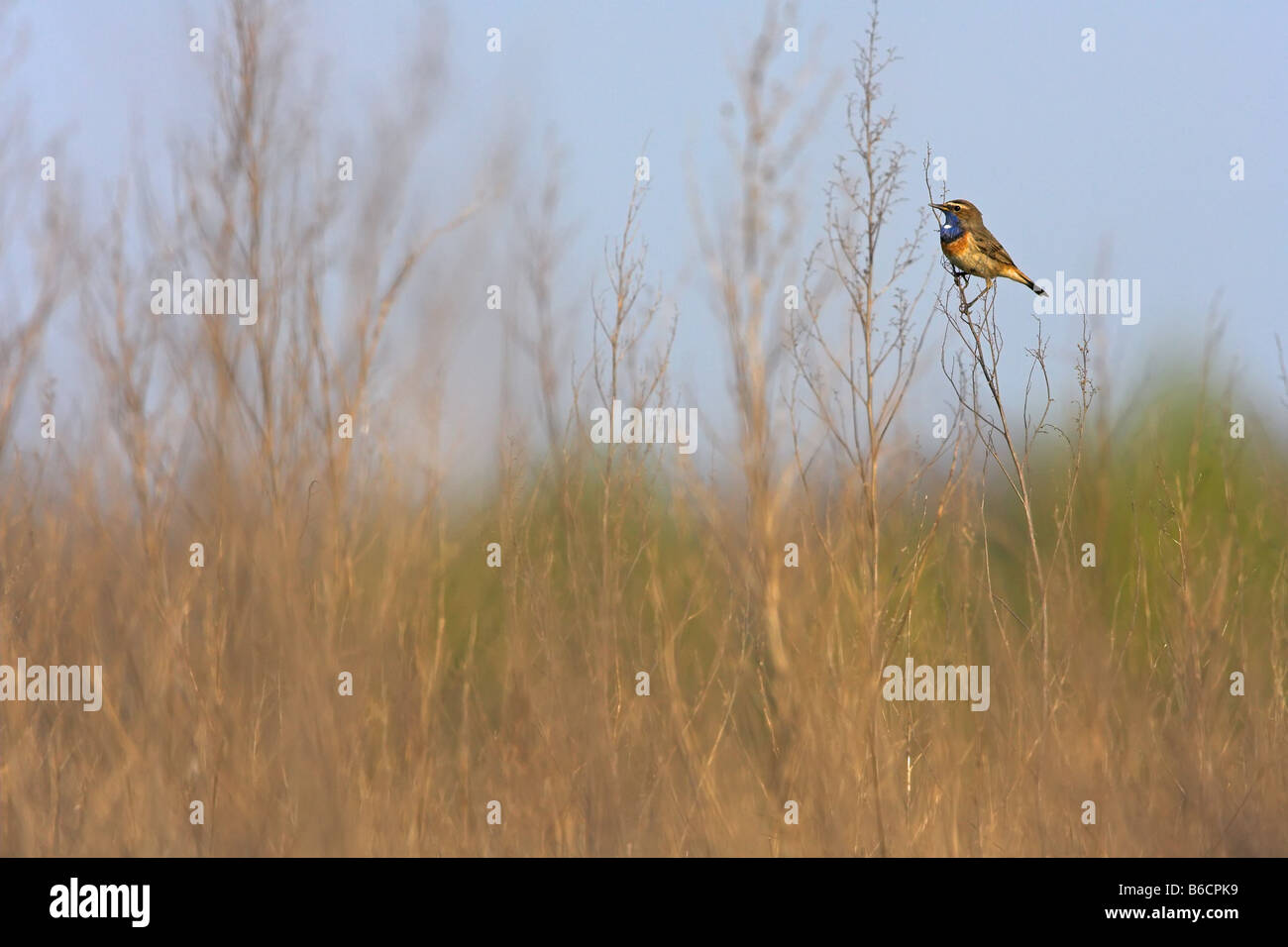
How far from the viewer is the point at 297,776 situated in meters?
4.34

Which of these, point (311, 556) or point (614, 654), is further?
point (614, 654)

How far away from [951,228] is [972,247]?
195 millimetres

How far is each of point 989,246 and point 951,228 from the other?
33 cm

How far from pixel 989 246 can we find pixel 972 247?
265 millimetres

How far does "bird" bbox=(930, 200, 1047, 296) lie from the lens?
23.1 feet

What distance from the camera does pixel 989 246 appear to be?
736 cm

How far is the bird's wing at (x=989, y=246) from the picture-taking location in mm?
7277

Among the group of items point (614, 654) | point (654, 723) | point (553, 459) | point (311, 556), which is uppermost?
point (553, 459)

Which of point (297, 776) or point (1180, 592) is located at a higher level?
point (1180, 592)

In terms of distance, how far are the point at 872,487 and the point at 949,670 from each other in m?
1.73

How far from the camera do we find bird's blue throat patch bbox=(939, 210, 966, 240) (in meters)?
7.07
